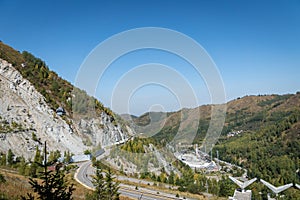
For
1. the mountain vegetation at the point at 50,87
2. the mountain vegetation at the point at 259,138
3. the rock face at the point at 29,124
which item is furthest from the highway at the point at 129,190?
the mountain vegetation at the point at 50,87

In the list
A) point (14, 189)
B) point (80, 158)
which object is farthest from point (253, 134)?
point (14, 189)

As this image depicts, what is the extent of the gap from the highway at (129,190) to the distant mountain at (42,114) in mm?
5501

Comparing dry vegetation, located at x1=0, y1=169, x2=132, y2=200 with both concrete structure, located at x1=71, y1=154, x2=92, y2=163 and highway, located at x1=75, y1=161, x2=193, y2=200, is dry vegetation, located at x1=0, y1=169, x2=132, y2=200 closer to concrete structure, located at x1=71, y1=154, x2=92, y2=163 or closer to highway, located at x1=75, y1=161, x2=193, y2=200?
highway, located at x1=75, y1=161, x2=193, y2=200

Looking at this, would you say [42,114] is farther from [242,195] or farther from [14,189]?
[14,189]

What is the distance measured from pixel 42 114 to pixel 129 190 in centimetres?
1487

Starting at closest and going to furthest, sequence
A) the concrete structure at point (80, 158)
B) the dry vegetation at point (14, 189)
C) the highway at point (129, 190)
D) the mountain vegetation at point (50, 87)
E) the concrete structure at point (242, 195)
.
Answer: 1. the dry vegetation at point (14, 189)
2. the highway at point (129, 190)
3. the concrete structure at point (242, 195)
4. the concrete structure at point (80, 158)
5. the mountain vegetation at point (50, 87)

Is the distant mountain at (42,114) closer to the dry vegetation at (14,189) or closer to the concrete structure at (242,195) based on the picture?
the dry vegetation at (14,189)

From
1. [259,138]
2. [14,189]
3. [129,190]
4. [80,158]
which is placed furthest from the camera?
[259,138]

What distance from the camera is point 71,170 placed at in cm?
2208

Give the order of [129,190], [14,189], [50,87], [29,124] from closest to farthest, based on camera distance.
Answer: [14,189] → [129,190] → [29,124] → [50,87]

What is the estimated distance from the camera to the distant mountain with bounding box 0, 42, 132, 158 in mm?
25031

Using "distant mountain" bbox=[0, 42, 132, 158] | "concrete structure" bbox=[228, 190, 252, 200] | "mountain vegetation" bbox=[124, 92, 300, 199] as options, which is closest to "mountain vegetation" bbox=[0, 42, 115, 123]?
"distant mountain" bbox=[0, 42, 132, 158]

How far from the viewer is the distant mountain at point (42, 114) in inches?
985

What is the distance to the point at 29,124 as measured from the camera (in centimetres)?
2642
